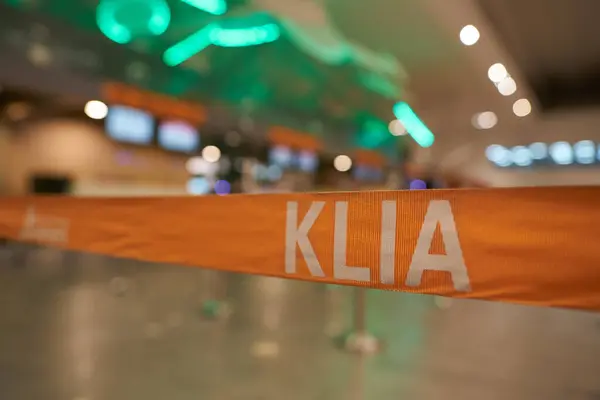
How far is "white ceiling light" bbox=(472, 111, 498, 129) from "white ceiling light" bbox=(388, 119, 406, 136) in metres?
2.51

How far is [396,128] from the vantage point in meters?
16.5

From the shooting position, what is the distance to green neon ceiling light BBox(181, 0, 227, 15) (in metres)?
6.80

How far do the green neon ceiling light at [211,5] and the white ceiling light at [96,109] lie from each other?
2.97 meters

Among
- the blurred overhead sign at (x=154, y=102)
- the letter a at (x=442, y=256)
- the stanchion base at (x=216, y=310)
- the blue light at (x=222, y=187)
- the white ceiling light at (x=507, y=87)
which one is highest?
the white ceiling light at (x=507, y=87)

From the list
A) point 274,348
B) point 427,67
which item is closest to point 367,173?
point 427,67

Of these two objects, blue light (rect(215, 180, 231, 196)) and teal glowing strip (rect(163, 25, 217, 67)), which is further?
blue light (rect(215, 180, 231, 196))

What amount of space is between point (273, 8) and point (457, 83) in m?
5.42

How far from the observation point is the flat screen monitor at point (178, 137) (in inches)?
397

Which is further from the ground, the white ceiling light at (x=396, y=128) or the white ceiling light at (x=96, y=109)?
the white ceiling light at (x=396, y=128)

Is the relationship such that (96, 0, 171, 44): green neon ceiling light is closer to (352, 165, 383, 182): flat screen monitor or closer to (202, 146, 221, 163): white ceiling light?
(202, 146, 221, 163): white ceiling light

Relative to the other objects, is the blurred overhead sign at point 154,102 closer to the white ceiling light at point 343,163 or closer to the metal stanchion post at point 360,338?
the metal stanchion post at point 360,338

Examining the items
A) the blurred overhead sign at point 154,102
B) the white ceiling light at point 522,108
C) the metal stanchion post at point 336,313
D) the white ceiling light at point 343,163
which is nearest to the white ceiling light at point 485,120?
the white ceiling light at point 522,108

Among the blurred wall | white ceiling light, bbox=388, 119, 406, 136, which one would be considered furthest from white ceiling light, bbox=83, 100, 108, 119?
white ceiling light, bbox=388, 119, 406, 136

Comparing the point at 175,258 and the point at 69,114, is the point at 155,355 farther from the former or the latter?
the point at 69,114
